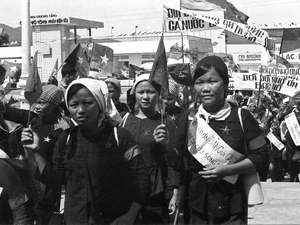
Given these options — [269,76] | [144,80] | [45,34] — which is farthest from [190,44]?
[144,80]

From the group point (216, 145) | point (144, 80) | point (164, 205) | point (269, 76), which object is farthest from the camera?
point (269, 76)

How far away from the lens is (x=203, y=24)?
1109cm

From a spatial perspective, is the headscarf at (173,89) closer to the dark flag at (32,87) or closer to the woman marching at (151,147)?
the woman marching at (151,147)

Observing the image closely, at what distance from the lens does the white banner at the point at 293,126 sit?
35.3 feet

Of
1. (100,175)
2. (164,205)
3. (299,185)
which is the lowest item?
(299,185)

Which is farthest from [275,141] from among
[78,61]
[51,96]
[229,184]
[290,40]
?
[229,184]

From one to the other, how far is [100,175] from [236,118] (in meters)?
0.98

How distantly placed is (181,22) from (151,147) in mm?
6567

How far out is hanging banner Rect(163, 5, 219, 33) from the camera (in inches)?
433

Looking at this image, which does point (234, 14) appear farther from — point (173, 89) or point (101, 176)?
point (101, 176)

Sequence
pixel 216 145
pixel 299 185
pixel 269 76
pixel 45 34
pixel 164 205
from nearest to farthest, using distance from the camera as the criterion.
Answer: pixel 216 145, pixel 164 205, pixel 299 185, pixel 269 76, pixel 45 34

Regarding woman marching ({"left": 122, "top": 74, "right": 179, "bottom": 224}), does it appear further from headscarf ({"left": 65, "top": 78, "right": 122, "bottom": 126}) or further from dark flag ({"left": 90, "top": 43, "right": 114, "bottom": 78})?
dark flag ({"left": 90, "top": 43, "right": 114, "bottom": 78})

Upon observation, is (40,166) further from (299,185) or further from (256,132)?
(299,185)

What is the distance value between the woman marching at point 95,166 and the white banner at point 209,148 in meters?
0.54
